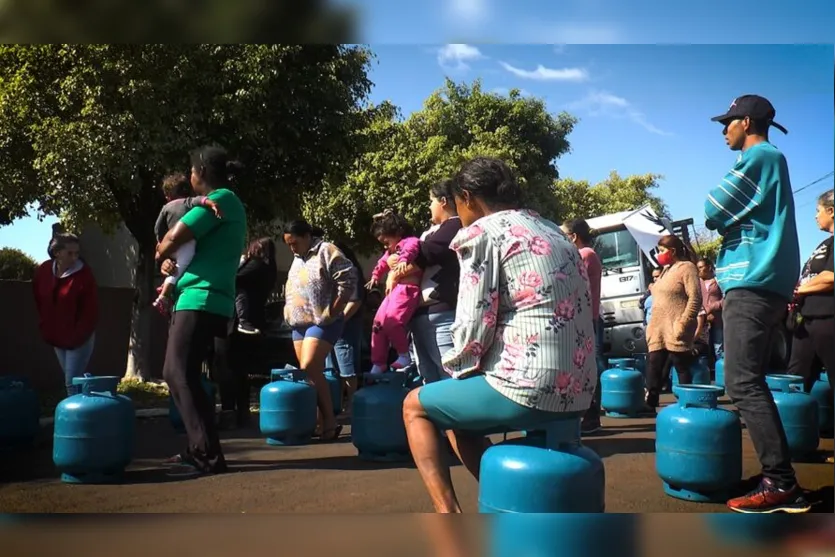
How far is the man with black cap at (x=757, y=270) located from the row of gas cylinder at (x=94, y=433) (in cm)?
284

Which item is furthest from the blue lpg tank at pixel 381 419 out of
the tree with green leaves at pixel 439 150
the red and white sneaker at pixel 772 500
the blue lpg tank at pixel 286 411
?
the red and white sneaker at pixel 772 500

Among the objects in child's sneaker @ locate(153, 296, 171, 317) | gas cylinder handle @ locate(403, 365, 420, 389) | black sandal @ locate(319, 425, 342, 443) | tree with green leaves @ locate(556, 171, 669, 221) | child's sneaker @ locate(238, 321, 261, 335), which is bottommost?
black sandal @ locate(319, 425, 342, 443)

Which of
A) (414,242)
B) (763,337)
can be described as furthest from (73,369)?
(763,337)

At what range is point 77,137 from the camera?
4234 millimetres

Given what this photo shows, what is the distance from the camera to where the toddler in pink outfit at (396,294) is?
396 centimetres

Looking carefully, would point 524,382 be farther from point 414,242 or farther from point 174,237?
point 174,237

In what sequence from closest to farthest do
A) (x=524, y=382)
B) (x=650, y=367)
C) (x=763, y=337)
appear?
(x=524, y=382)
(x=763, y=337)
(x=650, y=367)

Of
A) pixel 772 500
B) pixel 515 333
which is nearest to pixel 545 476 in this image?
pixel 515 333

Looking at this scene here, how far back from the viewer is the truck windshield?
8.12 metres

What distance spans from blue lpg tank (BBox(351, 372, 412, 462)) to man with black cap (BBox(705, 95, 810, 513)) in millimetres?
1739

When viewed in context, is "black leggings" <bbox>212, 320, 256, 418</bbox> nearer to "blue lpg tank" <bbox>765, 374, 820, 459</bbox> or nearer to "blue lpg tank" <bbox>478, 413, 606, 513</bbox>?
"blue lpg tank" <bbox>478, 413, 606, 513</bbox>

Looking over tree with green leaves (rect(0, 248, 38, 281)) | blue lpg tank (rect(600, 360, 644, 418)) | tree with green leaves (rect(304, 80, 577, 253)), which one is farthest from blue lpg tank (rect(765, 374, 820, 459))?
tree with green leaves (rect(0, 248, 38, 281))

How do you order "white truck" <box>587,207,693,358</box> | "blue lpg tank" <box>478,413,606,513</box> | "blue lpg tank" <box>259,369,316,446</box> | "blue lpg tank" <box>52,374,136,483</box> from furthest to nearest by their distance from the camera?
"white truck" <box>587,207,693,358</box> < "blue lpg tank" <box>259,369,316,446</box> < "blue lpg tank" <box>52,374,136,483</box> < "blue lpg tank" <box>478,413,606,513</box>
